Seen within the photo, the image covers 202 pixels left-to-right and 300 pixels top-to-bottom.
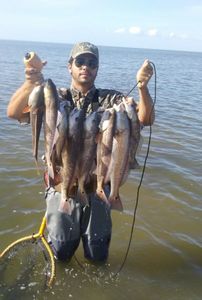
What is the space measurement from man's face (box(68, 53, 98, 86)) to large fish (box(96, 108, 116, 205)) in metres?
1.15

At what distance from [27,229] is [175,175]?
4.79 m

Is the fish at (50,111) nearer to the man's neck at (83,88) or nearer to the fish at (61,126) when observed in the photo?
the fish at (61,126)

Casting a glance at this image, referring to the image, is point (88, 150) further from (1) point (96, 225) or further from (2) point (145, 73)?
(1) point (96, 225)

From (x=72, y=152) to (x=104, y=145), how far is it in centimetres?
45

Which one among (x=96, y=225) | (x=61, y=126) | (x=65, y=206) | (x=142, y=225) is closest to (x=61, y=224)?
(x=96, y=225)

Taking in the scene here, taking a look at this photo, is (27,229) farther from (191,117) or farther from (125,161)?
(191,117)

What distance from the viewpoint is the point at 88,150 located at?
4996 millimetres

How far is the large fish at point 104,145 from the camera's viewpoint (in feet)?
15.3

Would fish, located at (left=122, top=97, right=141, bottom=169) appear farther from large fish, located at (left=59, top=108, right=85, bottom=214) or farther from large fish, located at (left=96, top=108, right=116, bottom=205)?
large fish, located at (left=59, top=108, right=85, bottom=214)

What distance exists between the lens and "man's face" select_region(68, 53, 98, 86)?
569cm

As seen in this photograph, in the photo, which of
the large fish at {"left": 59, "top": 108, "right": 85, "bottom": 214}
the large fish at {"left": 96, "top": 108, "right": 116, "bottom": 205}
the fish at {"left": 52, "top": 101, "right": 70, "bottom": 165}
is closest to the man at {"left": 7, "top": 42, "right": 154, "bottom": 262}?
the large fish at {"left": 59, "top": 108, "right": 85, "bottom": 214}

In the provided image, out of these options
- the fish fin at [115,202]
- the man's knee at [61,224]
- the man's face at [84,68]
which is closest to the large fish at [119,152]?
the fish fin at [115,202]

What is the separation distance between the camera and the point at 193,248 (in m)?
8.08

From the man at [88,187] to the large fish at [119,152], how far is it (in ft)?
1.77
